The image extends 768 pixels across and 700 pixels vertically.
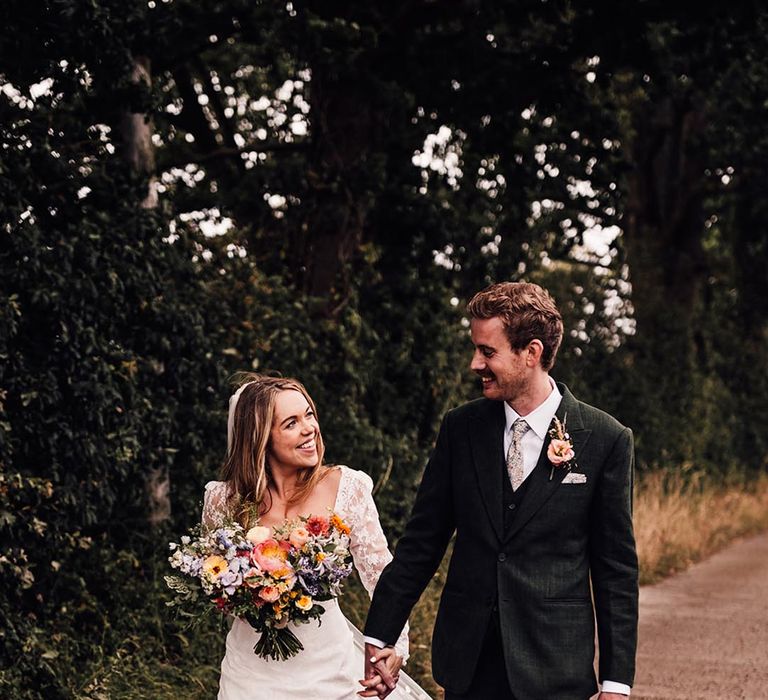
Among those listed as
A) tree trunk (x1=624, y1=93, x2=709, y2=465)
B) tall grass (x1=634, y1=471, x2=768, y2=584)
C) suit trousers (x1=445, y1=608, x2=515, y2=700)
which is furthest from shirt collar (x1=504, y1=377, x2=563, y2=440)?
tree trunk (x1=624, y1=93, x2=709, y2=465)

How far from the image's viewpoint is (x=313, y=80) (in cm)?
1070

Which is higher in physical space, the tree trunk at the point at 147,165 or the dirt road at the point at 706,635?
the tree trunk at the point at 147,165

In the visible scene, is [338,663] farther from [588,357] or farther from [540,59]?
[588,357]

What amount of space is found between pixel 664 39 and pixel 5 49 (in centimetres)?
736

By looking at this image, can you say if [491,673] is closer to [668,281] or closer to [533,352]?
[533,352]

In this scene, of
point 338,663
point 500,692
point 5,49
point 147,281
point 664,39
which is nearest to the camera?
point 500,692

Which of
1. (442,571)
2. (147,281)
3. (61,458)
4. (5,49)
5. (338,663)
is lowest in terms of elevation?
(442,571)

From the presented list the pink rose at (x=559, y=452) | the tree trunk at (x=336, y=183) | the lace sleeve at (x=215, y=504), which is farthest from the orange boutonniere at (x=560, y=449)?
the tree trunk at (x=336, y=183)

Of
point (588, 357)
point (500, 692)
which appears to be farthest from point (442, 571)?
point (588, 357)

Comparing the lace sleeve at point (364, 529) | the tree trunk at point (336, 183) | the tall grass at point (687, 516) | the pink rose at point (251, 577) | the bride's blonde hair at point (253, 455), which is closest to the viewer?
the pink rose at point (251, 577)

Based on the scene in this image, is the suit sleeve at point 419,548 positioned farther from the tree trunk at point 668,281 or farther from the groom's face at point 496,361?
the tree trunk at point 668,281

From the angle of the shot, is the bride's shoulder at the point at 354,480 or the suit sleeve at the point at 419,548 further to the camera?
the bride's shoulder at the point at 354,480

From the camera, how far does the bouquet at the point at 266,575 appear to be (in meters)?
4.43

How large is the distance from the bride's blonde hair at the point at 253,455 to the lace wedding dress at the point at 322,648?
0.29ft
